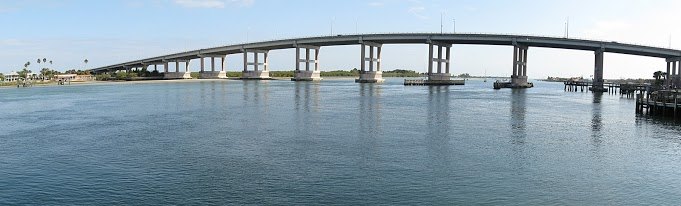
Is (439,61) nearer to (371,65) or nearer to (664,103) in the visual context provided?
(371,65)

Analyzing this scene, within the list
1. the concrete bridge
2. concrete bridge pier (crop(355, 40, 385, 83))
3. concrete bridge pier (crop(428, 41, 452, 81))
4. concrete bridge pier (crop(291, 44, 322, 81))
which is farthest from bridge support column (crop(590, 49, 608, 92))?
concrete bridge pier (crop(291, 44, 322, 81))

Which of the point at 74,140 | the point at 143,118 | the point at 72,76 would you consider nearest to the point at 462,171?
the point at 74,140

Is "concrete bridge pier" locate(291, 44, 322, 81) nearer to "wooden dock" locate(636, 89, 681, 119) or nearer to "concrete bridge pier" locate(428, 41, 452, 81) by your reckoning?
"concrete bridge pier" locate(428, 41, 452, 81)

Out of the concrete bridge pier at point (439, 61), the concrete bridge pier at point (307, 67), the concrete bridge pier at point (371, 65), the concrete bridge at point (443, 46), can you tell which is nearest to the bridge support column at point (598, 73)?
the concrete bridge at point (443, 46)

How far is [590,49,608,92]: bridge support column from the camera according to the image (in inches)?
4639

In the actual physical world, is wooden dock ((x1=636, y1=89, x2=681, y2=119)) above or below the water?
above

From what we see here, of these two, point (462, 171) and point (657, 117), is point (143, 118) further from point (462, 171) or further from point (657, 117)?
point (657, 117)

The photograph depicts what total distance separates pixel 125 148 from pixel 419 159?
16.0 meters

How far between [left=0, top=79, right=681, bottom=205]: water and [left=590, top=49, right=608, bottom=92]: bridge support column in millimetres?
79391

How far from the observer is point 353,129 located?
3878cm

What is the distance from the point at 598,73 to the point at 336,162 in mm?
113529

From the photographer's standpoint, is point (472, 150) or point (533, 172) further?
point (472, 150)

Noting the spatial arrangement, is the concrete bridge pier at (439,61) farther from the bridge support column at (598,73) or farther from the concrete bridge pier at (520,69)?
the bridge support column at (598,73)

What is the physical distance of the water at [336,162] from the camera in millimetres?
18922
